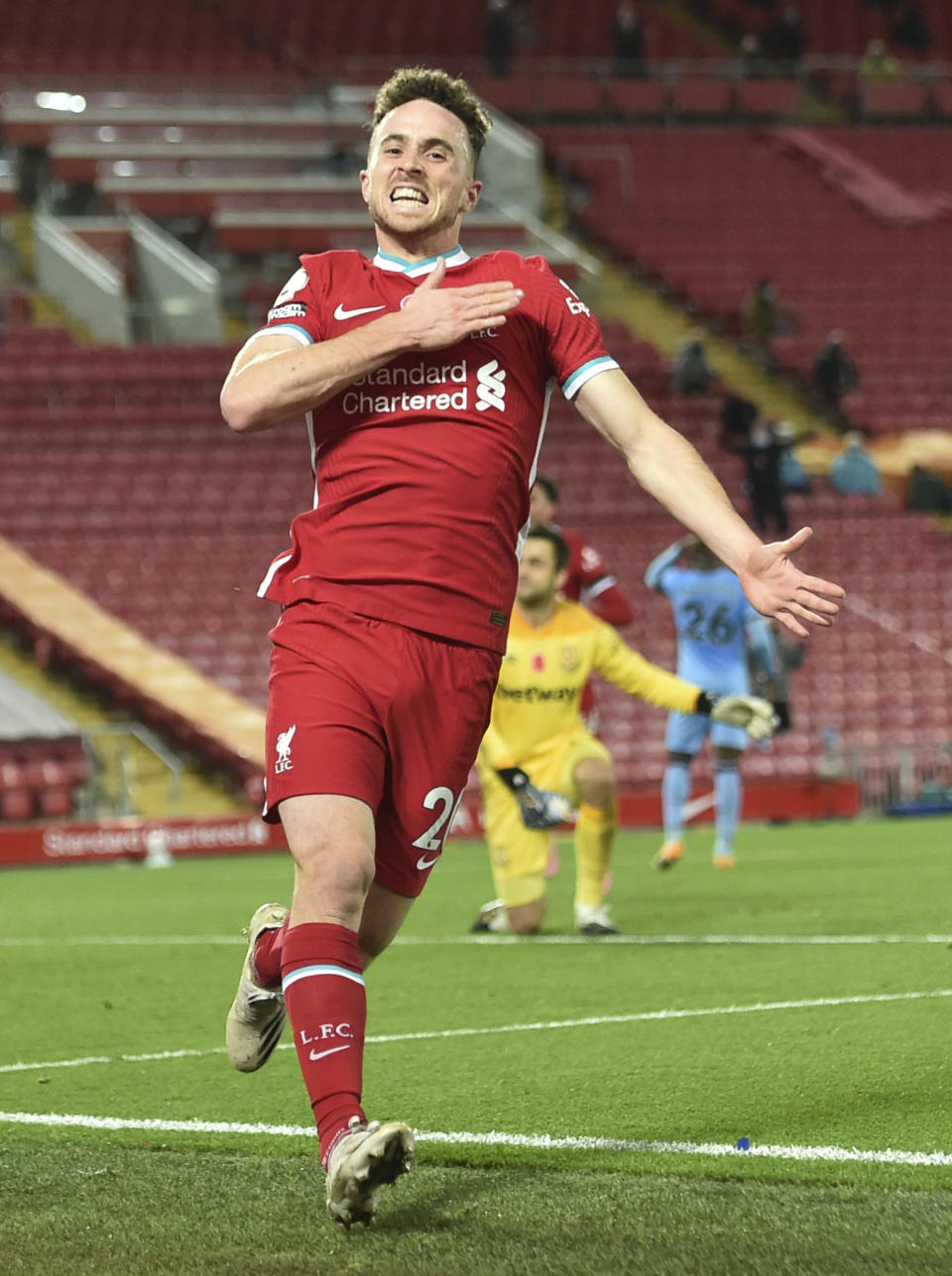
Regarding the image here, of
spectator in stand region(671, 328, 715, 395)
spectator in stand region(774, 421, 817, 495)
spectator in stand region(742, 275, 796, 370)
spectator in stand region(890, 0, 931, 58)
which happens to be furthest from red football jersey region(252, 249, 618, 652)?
spectator in stand region(890, 0, 931, 58)

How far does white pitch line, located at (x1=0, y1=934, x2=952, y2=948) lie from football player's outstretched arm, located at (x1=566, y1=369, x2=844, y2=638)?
5054 millimetres

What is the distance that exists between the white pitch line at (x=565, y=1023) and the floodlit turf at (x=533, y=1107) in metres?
0.02

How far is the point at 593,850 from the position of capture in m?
9.84

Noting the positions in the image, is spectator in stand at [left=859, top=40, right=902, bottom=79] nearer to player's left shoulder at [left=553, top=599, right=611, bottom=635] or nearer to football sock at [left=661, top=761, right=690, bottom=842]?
football sock at [left=661, top=761, right=690, bottom=842]

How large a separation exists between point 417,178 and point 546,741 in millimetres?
5841

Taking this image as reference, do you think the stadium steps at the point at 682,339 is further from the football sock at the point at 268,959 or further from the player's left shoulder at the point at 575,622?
the football sock at the point at 268,959

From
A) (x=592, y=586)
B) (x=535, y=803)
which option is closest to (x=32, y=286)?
(x=592, y=586)

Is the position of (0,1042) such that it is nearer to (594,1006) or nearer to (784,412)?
(594,1006)

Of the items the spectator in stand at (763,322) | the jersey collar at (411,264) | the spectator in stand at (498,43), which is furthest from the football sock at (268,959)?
the spectator in stand at (498,43)

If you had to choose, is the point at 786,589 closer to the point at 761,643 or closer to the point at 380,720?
the point at 380,720

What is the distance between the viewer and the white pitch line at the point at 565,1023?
619cm

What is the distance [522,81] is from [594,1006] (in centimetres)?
2883

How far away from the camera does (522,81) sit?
3384 centimetres

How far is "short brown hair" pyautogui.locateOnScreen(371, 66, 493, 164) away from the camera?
4570 millimetres
